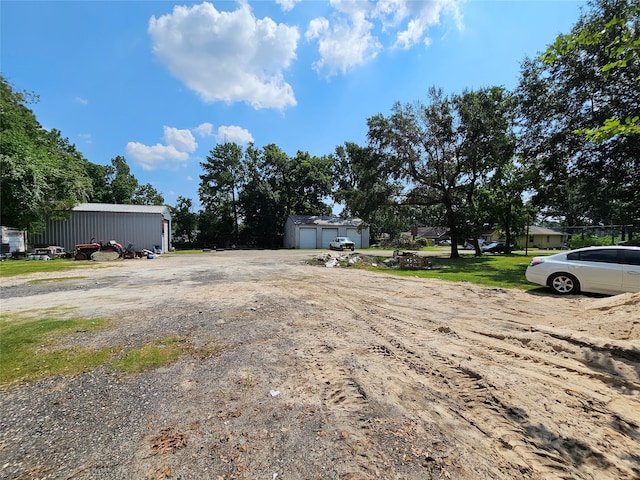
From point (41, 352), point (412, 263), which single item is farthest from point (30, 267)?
point (412, 263)

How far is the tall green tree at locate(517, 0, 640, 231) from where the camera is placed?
539 inches

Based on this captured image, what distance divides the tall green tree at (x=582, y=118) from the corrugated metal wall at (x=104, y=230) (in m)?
28.1

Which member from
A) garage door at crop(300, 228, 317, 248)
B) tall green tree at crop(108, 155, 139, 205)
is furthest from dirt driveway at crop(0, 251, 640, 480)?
tall green tree at crop(108, 155, 139, 205)

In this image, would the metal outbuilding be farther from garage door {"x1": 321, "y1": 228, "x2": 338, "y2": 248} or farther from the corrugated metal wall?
garage door {"x1": 321, "y1": 228, "x2": 338, "y2": 248}

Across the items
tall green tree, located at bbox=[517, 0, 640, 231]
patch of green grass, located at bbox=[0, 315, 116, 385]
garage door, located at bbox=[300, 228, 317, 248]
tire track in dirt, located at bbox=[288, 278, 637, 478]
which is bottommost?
tire track in dirt, located at bbox=[288, 278, 637, 478]

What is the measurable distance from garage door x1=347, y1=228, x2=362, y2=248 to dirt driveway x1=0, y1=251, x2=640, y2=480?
115ft

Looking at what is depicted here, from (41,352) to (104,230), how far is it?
1006 inches

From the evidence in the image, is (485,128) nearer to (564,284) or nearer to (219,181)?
(564,284)

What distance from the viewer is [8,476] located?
7.10 feet

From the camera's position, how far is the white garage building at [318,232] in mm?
39531

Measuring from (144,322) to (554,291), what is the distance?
1063cm

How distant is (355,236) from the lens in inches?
1635

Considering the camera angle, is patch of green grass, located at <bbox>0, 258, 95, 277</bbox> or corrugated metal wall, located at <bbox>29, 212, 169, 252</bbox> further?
corrugated metal wall, located at <bbox>29, 212, 169, 252</bbox>

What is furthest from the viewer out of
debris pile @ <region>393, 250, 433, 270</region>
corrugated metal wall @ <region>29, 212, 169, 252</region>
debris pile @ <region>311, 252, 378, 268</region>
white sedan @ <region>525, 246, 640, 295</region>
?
corrugated metal wall @ <region>29, 212, 169, 252</region>
